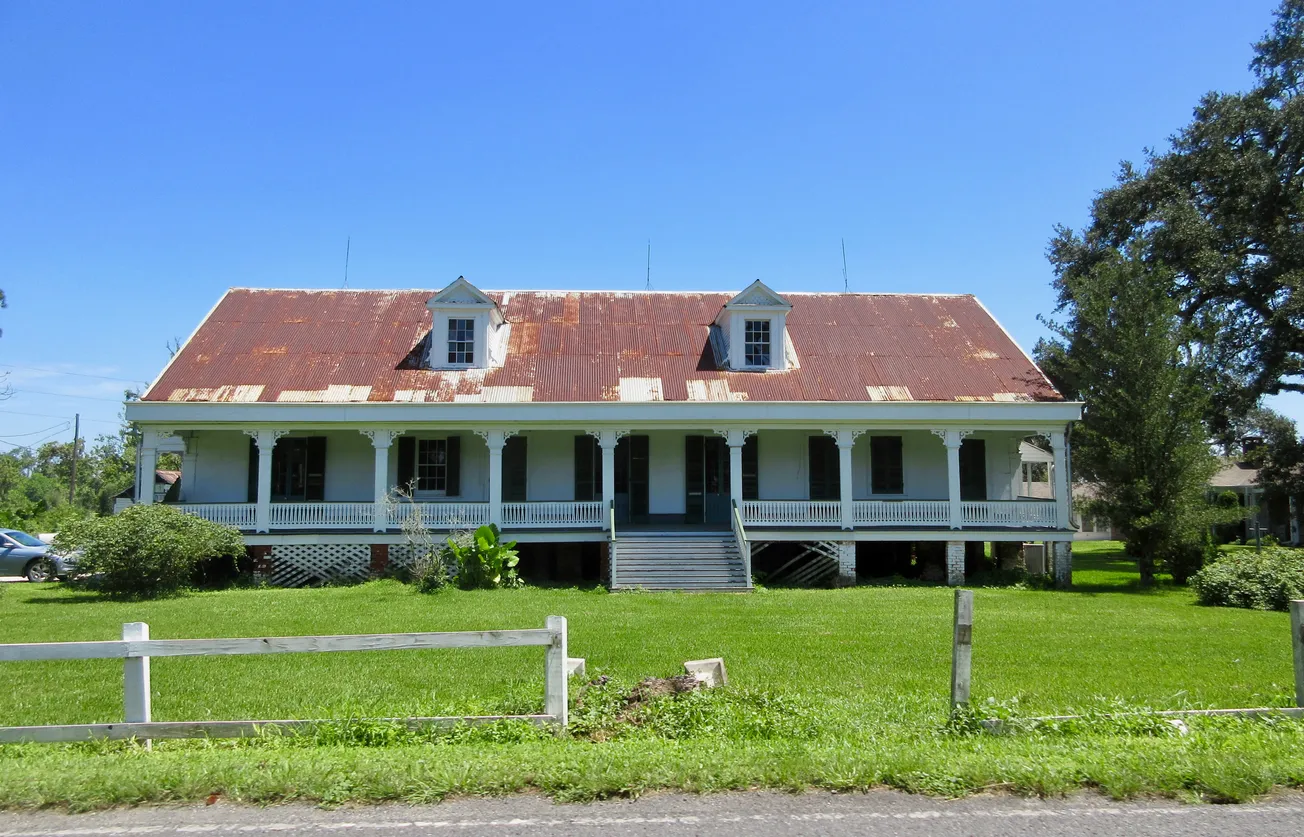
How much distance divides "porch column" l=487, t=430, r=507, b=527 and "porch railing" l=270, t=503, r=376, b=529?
2.70 m

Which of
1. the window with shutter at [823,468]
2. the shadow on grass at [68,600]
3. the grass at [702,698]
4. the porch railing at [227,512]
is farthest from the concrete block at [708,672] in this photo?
the porch railing at [227,512]

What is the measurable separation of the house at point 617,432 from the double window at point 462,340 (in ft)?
0.19

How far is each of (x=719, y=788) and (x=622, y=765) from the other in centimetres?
62

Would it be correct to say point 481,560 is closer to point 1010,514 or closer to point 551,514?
point 551,514

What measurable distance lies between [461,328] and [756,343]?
7588 mm

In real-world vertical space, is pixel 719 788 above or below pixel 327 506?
below

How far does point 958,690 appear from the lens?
270 inches

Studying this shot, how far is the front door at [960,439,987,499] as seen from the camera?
2325 centimetres

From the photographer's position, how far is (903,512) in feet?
70.1

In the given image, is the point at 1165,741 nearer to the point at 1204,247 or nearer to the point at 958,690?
the point at 958,690

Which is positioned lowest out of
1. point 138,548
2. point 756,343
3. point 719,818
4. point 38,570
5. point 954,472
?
point 38,570

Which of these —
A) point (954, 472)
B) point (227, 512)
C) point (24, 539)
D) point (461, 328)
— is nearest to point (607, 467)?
point (461, 328)

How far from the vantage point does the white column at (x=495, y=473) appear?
68.9 ft

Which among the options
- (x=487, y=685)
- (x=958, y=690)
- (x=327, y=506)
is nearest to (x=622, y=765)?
(x=958, y=690)
